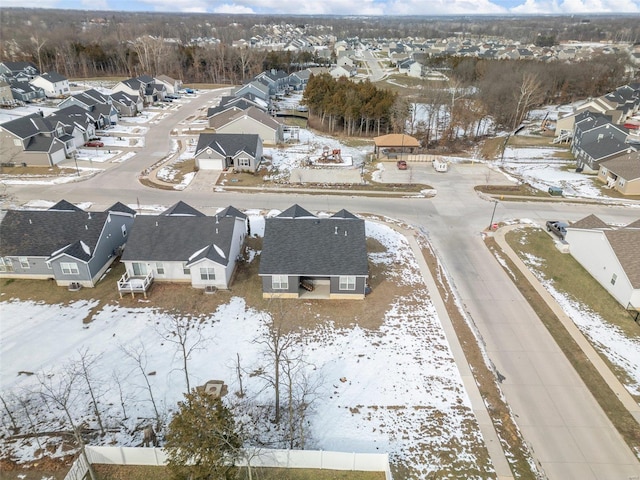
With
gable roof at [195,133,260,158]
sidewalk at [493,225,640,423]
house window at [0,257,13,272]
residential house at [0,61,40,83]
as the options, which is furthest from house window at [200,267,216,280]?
residential house at [0,61,40,83]

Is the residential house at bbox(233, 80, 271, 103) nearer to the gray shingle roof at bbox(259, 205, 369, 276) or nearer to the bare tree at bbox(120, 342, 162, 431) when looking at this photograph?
the gray shingle roof at bbox(259, 205, 369, 276)

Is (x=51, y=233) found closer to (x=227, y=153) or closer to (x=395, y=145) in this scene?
(x=227, y=153)

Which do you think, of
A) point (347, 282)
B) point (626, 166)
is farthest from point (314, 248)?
point (626, 166)

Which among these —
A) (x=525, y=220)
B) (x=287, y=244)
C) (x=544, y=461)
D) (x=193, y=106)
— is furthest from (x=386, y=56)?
(x=544, y=461)

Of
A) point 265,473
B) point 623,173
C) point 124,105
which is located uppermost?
point 124,105

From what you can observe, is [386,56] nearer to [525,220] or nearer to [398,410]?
[525,220]
